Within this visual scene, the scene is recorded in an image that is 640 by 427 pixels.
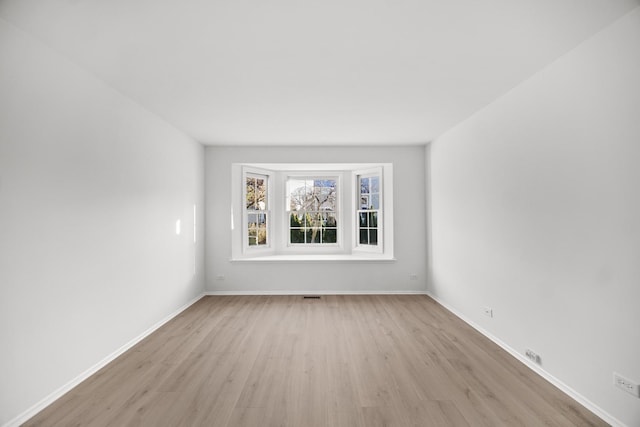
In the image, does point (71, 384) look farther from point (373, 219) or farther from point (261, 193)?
point (373, 219)

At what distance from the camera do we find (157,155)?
3.58 meters

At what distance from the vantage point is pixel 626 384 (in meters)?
1.81

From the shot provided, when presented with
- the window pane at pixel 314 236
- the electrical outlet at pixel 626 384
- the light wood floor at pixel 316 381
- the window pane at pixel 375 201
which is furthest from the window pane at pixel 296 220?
the electrical outlet at pixel 626 384

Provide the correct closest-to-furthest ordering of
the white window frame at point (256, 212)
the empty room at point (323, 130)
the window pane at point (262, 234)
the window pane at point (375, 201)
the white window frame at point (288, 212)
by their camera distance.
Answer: the empty room at point (323, 130) < the white window frame at point (288, 212) < the white window frame at point (256, 212) < the window pane at point (375, 201) < the window pane at point (262, 234)

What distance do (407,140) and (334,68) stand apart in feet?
8.63

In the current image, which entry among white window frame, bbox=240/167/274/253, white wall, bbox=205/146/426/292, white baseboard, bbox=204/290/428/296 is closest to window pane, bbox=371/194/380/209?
white wall, bbox=205/146/426/292

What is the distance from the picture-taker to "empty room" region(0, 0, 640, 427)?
1.85 meters

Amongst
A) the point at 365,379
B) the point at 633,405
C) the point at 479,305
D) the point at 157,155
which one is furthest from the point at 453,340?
the point at 157,155

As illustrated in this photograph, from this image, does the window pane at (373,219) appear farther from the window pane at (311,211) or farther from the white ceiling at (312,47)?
the white ceiling at (312,47)

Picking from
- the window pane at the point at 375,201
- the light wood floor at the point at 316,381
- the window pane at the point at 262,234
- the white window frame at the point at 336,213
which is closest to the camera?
the light wood floor at the point at 316,381

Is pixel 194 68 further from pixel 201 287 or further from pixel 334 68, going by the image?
pixel 201 287

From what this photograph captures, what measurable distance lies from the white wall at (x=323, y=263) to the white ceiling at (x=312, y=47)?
164 cm

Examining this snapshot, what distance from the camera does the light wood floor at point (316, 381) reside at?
1964 millimetres

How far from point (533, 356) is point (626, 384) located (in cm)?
77
